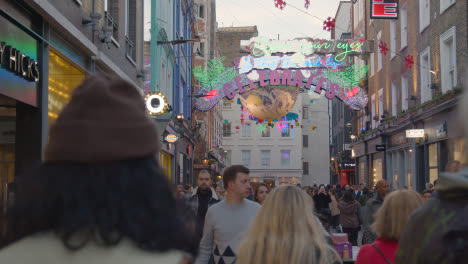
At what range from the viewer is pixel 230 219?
588 centimetres

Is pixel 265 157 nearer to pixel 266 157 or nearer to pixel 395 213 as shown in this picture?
pixel 266 157

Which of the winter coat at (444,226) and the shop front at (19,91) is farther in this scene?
the shop front at (19,91)

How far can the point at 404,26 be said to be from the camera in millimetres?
24875

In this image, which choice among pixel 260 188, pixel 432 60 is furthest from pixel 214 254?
pixel 432 60

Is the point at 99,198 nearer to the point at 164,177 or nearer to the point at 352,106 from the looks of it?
the point at 164,177

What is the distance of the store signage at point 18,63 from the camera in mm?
7755

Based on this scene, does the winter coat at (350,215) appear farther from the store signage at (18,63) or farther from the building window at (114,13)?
the store signage at (18,63)

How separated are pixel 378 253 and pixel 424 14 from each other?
19180 millimetres

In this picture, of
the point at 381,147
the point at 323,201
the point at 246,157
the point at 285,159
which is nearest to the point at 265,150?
the point at 246,157

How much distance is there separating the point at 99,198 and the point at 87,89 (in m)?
0.36

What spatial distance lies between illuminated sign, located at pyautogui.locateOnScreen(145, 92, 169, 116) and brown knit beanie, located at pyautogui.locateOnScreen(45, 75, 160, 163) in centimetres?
1504

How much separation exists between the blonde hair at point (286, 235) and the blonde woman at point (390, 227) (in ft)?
1.87

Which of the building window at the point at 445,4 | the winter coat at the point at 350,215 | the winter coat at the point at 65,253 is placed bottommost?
the winter coat at the point at 350,215

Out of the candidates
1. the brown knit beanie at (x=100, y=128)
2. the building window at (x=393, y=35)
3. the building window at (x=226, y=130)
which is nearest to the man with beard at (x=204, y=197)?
the brown knit beanie at (x=100, y=128)
